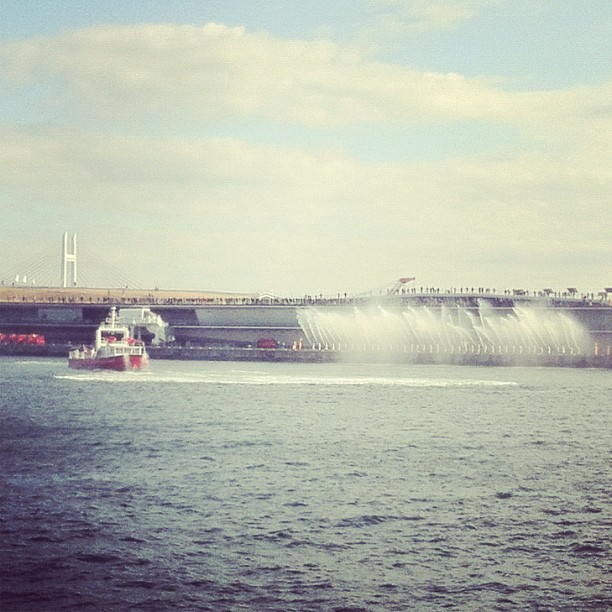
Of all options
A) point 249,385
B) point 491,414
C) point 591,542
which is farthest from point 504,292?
point 591,542

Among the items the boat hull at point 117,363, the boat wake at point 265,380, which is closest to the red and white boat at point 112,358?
the boat hull at point 117,363

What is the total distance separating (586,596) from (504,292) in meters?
114

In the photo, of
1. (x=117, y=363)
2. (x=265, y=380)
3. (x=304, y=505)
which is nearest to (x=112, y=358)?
(x=117, y=363)

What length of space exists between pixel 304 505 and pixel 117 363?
63.8 metres

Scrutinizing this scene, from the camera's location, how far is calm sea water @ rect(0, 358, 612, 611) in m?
22.5

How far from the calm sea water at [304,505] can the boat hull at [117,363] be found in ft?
98.8

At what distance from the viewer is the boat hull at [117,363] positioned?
9175 centimetres

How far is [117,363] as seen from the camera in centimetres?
9188

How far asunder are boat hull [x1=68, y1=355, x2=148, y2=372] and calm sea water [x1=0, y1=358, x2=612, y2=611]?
98.8ft

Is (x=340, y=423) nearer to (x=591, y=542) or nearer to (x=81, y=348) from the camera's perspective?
(x=591, y=542)

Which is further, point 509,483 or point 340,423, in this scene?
point 340,423

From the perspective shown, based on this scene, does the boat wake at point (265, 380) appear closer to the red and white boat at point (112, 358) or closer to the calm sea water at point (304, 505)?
the red and white boat at point (112, 358)

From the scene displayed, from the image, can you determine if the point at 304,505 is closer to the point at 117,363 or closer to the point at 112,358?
the point at 117,363

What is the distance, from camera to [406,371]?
9731 centimetres
